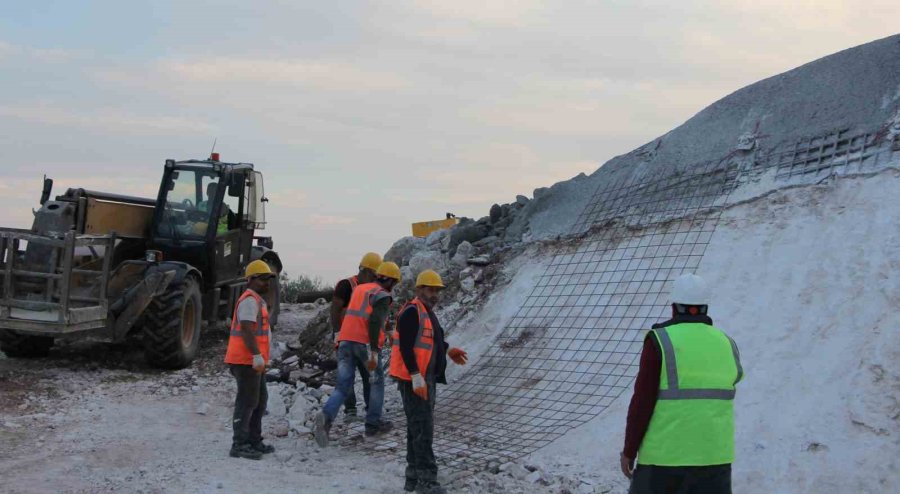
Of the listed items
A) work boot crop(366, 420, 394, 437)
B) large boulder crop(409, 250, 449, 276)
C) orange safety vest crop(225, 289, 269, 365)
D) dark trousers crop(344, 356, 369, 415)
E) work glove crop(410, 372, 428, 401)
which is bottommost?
work boot crop(366, 420, 394, 437)

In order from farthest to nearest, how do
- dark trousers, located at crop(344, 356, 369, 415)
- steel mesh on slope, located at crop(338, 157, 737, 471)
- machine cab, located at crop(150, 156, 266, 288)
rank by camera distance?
machine cab, located at crop(150, 156, 266, 288) < dark trousers, located at crop(344, 356, 369, 415) < steel mesh on slope, located at crop(338, 157, 737, 471)

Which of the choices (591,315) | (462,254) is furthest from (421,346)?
(462,254)

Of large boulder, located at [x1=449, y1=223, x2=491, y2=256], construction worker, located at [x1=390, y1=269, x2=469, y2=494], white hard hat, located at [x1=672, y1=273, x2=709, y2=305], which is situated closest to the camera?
white hard hat, located at [x1=672, y1=273, x2=709, y2=305]

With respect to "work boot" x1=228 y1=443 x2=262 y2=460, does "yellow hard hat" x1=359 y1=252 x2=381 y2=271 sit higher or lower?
higher

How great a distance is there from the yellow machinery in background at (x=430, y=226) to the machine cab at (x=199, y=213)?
12.4 feet

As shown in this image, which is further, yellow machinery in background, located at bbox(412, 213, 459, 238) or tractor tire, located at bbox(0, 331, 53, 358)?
yellow machinery in background, located at bbox(412, 213, 459, 238)

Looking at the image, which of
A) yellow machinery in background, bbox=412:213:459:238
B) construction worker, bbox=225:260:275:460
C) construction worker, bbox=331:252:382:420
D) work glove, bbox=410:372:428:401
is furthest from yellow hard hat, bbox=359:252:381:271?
yellow machinery in background, bbox=412:213:459:238

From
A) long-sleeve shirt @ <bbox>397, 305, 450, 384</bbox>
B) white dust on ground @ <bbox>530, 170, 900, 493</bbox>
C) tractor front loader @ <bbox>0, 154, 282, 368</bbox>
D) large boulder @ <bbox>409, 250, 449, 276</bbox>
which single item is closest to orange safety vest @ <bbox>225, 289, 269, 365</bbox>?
long-sleeve shirt @ <bbox>397, 305, 450, 384</bbox>

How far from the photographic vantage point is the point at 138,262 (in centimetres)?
1002

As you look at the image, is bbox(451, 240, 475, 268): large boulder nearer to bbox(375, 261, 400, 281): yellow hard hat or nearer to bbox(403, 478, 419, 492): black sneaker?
bbox(375, 261, 400, 281): yellow hard hat

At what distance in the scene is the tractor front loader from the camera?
891 centimetres

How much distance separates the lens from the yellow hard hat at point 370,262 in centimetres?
776

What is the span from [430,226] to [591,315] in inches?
252

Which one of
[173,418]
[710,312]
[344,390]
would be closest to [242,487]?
[344,390]
